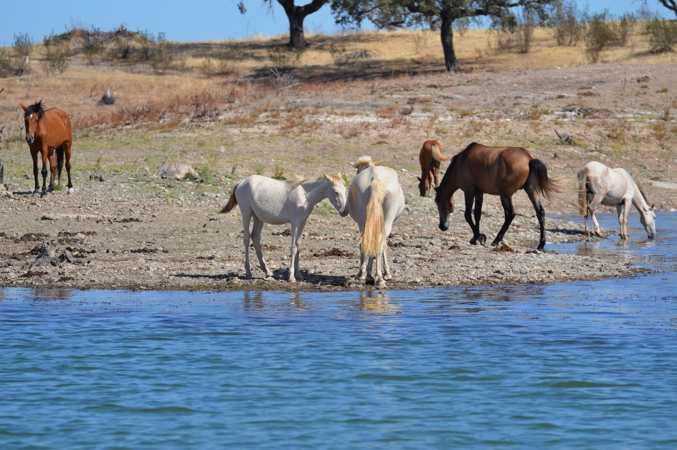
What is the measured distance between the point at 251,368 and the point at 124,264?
527 cm

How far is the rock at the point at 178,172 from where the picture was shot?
2272 centimetres

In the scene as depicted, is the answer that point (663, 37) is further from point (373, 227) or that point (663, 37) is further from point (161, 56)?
point (373, 227)

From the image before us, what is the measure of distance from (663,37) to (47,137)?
3379cm

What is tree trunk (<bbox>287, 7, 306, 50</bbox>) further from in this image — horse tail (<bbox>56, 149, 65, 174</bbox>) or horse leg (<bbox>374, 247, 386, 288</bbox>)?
horse leg (<bbox>374, 247, 386, 288</bbox>)

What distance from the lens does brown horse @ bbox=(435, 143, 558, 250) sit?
57.4 feet

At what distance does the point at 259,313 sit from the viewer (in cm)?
1287

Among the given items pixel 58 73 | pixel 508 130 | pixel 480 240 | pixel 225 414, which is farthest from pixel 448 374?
pixel 58 73

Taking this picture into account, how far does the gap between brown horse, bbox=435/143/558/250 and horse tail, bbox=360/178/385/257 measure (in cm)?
394

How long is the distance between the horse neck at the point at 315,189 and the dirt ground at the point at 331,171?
1.01 metres

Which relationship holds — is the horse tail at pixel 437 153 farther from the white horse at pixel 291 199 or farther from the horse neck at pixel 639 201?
the white horse at pixel 291 199

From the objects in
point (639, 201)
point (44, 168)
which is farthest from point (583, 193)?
point (44, 168)

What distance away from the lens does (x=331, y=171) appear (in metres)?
24.9

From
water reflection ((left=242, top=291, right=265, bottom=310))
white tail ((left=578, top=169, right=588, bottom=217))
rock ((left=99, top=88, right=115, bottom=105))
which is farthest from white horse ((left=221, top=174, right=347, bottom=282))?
rock ((left=99, top=88, right=115, bottom=105))

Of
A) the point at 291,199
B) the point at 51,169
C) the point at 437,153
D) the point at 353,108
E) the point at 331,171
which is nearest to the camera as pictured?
the point at 291,199
